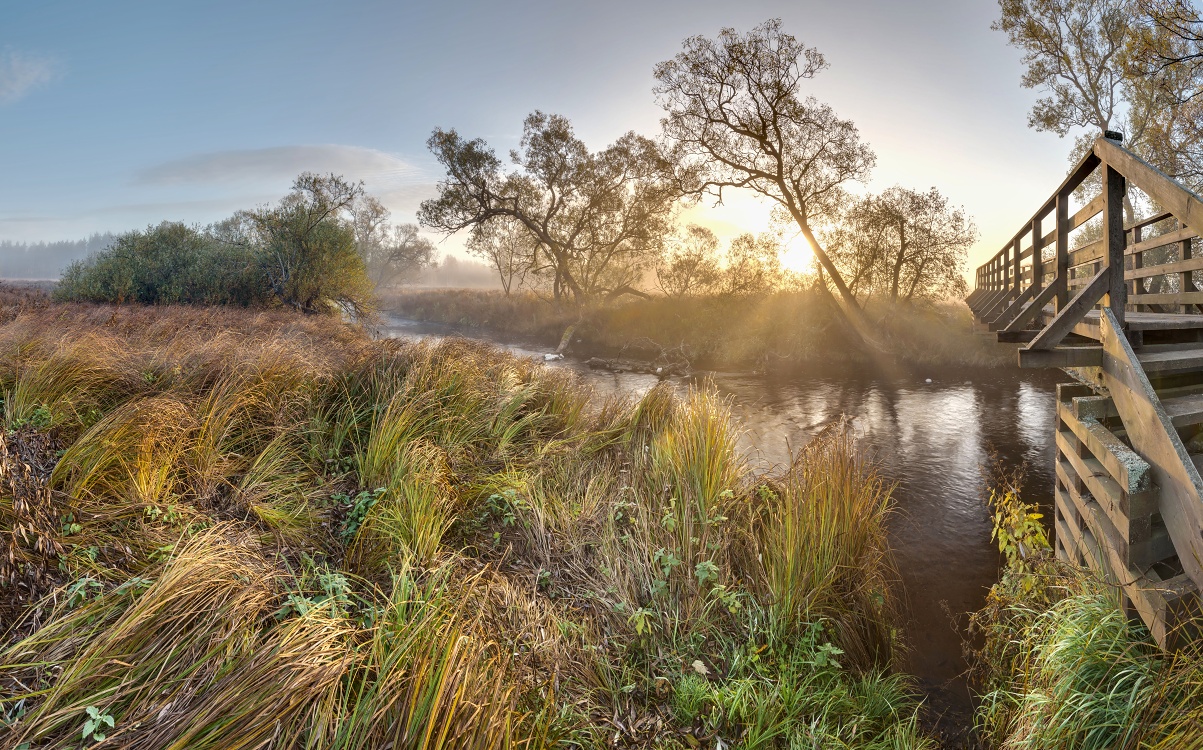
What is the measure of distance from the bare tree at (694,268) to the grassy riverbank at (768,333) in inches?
25.4

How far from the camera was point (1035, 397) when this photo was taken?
1409 cm

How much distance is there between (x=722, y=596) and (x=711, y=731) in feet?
3.05

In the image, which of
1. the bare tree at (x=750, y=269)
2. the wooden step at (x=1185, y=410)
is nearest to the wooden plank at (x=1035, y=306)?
the wooden step at (x=1185, y=410)

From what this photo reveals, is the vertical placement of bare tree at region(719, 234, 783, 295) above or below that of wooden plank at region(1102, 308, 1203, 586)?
above

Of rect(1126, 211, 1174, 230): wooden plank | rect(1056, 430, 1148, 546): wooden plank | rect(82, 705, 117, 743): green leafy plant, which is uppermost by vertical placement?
rect(1126, 211, 1174, 230): wooden plank

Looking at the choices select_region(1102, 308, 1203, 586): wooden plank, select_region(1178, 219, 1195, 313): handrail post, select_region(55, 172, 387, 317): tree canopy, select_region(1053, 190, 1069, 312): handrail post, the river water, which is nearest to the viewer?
select_region(1102, 308, 1203, 586): wooden plank

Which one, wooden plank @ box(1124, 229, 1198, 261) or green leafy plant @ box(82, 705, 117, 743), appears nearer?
green leafy plant @ box(82, 705, 117, 743)

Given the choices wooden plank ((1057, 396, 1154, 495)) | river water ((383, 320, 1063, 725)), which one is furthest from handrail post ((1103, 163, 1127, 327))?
river water ((383, 320, 1063, 725))

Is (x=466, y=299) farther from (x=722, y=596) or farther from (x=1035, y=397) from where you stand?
(x=722, y=596)

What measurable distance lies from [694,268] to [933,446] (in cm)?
1461

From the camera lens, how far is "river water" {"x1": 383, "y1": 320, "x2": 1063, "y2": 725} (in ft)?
16.5

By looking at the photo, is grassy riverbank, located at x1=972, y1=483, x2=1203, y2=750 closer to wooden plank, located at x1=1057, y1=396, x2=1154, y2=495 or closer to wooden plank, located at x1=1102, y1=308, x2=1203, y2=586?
wooden plank, located at x1=1102, y1=308, x2=1203, y2=586

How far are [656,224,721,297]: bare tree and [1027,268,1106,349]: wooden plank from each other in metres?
19.1

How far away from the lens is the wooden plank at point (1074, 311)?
4.18 metres
